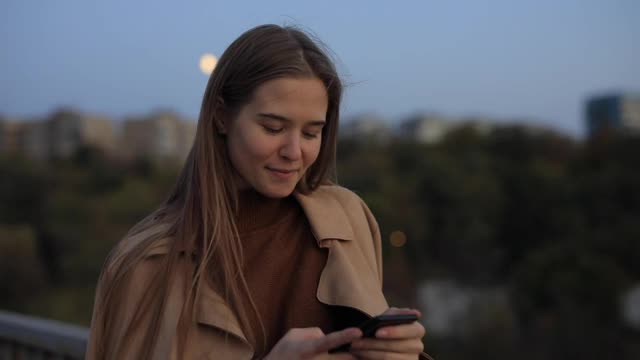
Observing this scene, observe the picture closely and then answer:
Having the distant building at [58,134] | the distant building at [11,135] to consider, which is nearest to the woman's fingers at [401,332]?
the distant building at [11,135]

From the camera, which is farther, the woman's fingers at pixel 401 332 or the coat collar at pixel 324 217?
the coat collar at pixel 324 217

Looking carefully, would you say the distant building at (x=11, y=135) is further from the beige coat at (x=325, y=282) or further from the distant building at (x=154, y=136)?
the beige coat at (x=325, y=282)

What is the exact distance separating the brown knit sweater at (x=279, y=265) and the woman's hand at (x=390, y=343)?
0.22m

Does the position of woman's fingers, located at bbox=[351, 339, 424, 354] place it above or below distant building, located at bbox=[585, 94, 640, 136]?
above

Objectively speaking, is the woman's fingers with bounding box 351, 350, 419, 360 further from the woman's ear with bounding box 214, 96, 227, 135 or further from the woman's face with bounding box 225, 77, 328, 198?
the woman's ear with bounding box 214, 96, 227, 135

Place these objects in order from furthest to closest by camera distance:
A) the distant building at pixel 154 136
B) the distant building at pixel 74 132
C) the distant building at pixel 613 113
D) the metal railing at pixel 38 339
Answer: the distant building at pixel 613 113, the distant building at pixel 154 136, the distant building at pixel 74 132, the metal railing at pixel 38 339

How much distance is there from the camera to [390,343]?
971mm

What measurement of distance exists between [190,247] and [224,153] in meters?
0.18

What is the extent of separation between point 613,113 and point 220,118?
44664mm

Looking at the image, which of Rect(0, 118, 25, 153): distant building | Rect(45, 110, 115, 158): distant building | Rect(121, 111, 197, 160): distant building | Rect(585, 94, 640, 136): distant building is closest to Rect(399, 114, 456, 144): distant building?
Rect(585, 94, 640, 136): distant building

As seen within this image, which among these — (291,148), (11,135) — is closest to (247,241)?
(291,148)

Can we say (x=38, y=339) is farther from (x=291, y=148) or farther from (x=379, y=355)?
(x=379, y=355)

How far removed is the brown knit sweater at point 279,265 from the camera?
120cm

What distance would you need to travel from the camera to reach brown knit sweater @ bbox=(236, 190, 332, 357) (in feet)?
3.92
